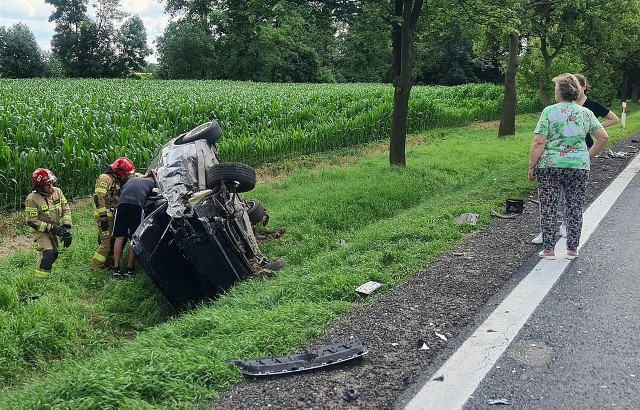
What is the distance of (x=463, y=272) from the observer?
533 cm

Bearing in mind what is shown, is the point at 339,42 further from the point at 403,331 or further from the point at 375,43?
the point at 403,331

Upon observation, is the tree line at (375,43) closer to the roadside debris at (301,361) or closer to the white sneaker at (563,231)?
the white sneaker at (563,231)

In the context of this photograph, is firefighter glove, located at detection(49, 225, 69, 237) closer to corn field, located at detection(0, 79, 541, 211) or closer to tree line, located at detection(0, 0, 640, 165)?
corn field, located at detection(0, 79, 541, 211)

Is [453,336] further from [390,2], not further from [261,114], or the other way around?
[261,114]

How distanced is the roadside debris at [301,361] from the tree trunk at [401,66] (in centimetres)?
949

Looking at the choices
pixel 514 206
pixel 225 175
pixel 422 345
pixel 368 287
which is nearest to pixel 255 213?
pixel 225 175

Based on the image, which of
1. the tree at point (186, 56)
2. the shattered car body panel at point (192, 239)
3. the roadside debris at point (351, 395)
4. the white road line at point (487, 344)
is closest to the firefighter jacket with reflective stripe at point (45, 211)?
the shattered car body panel at point (192, 239)

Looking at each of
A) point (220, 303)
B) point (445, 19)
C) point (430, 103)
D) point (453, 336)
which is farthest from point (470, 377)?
point (430, 103)

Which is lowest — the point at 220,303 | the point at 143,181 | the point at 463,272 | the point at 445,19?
the point at 220,303

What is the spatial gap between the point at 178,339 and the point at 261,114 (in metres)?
13.7

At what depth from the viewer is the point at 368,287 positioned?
504cm

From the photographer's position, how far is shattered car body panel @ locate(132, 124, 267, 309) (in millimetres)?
6426

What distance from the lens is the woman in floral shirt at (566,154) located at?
5.75 metres

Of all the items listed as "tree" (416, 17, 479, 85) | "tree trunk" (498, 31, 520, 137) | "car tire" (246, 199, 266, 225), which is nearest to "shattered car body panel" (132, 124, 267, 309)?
"car tire" (246, 199, 266, 225)
